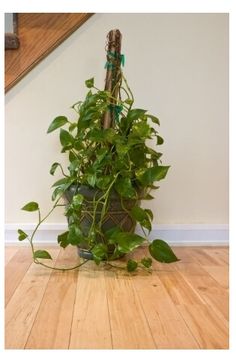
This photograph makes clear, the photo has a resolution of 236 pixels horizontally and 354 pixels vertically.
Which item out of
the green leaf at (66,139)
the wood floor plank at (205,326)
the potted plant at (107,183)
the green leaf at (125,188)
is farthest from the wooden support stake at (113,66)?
the wood floor plank at (205,326)

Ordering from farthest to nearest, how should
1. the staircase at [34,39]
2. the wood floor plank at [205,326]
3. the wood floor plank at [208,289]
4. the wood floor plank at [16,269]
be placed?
1. the staircase at [34,39]
2. the wood floor plank at [16,269]
3. the wood floor plank at [208,289]
4. the wood floor plank at [205,326]

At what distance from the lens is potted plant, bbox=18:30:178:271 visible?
3.32 ft

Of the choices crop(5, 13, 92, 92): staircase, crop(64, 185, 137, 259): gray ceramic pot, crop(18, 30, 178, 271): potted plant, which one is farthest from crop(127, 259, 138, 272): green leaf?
crop(5, 13, 92, 92): staircase

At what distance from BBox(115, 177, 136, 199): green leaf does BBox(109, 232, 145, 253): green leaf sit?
0.11m

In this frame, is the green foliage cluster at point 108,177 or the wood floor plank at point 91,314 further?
the green foliage cluster at point 108,177

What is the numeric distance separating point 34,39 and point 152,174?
72 cm

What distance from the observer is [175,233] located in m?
1.41

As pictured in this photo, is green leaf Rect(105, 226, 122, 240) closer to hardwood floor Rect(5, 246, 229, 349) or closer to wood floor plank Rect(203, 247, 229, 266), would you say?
hardwood floor Rect(5, 246, 229, 349)

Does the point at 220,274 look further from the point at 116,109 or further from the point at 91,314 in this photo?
the point at 116,109

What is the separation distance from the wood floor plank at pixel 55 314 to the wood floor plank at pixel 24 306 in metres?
0.01

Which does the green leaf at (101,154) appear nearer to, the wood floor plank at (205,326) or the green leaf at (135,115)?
the green leaf at (135,115)

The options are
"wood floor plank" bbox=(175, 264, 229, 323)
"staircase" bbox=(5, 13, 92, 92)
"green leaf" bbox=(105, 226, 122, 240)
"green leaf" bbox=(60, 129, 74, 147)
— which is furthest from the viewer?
"staircase" bbox=(5, 13, 92, 92)

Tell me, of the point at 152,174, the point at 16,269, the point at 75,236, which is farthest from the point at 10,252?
the point at 152,174

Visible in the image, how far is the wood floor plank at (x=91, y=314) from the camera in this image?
66cm
